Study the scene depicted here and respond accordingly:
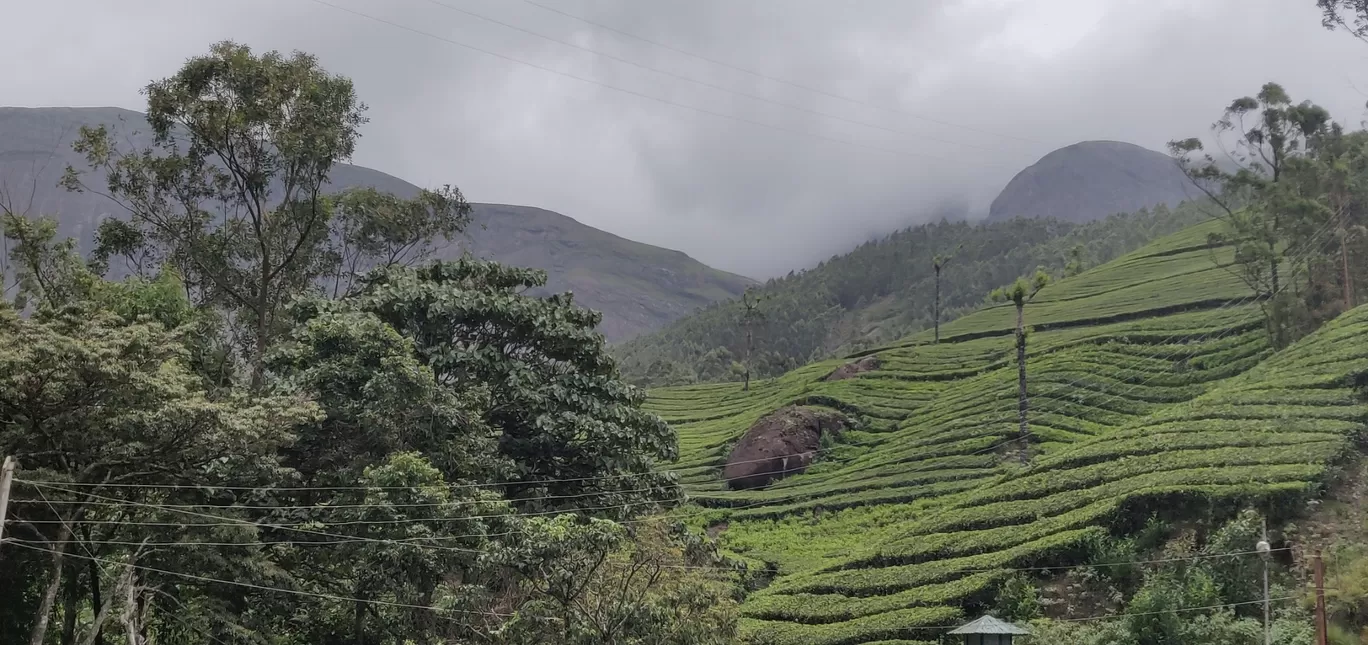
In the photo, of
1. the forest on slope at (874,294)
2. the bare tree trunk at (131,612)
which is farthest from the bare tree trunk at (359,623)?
the forest on slope at (874,294)

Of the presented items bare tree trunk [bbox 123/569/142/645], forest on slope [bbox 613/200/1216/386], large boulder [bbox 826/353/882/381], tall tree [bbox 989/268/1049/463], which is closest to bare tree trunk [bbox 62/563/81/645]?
bare tree trunk [bbox 123/569/142/645]

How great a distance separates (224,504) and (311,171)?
9706 millimetres

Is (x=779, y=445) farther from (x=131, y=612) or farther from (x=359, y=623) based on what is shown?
(x=131, y=612)

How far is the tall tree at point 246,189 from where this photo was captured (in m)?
25.3

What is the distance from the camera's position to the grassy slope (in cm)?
2428

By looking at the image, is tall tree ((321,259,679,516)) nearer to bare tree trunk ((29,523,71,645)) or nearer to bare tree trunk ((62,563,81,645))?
bare tree trunk ((62,563,81,645))

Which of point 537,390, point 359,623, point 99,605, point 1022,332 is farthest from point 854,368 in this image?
point 99,605

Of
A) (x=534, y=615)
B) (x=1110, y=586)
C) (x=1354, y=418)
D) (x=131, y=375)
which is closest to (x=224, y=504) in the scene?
(x=131, y=375)

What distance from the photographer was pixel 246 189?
89.3 ft

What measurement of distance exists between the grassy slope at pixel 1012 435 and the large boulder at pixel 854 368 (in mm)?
993

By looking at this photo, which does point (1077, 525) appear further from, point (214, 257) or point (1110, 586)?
point (214, 257)

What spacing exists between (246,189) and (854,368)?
35630 mm

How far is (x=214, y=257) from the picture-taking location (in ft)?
94.5

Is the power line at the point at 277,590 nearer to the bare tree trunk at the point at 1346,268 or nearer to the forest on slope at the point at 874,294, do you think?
the bare tree trunk at the point at 1346,268
